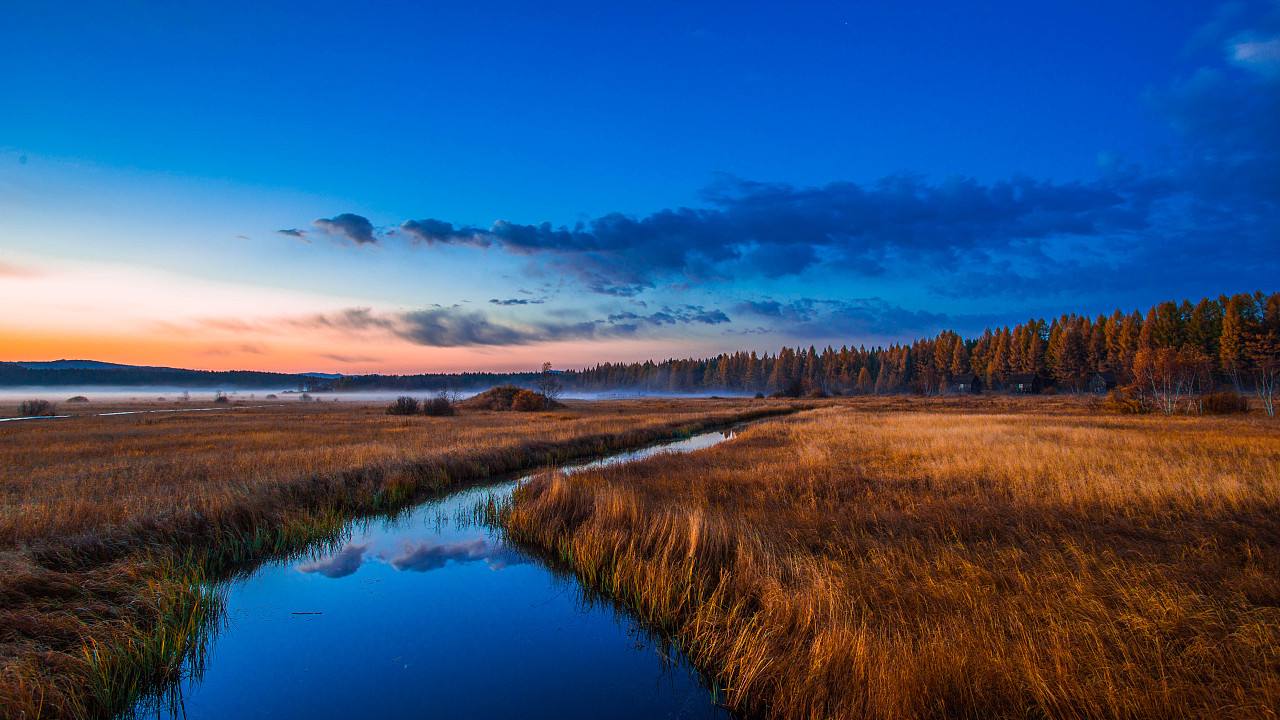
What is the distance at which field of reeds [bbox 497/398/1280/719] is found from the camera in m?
4.68

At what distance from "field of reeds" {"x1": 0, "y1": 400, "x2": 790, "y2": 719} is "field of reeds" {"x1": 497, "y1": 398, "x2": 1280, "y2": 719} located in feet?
18.6

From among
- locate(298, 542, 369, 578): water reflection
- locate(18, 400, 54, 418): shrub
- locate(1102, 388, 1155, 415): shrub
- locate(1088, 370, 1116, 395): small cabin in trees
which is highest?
locate(1088, 370, 1116, 395): small cabin in trees

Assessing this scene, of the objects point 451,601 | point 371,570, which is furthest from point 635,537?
point 371,570

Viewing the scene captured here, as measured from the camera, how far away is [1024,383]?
334 ft

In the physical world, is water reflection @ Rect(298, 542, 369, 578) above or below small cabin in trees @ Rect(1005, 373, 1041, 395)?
below

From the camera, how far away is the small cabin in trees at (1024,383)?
99438mm

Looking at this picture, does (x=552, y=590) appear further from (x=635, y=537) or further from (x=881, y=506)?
(x=881, y=506)

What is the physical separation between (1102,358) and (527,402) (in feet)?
355

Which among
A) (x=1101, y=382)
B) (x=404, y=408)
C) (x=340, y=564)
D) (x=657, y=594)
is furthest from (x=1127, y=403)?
(x=404, y=408)

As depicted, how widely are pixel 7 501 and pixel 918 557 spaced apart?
762 inches

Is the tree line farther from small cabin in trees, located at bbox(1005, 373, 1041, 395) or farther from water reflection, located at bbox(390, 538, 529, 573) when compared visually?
water reflection, located at bbox(390, 538, 529, 573)

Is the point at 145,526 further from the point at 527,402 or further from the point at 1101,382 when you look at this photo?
the point at 1101,382

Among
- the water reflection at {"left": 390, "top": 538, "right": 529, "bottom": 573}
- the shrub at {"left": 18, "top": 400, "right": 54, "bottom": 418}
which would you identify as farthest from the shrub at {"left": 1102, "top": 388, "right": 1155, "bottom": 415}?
the shrub at {"left": 18, "top": 400, "right": 54, "bottom": 418}

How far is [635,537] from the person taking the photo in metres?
9.91
